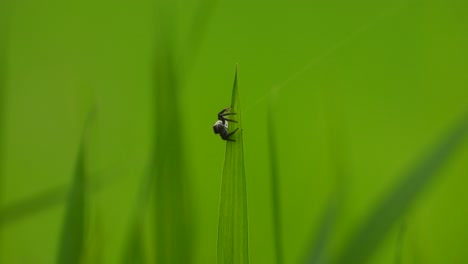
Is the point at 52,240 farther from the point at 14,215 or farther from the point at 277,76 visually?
the point at 277,76

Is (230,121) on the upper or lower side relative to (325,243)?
upper

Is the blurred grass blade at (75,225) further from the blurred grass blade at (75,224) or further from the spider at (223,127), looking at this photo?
the spider at (223,127)

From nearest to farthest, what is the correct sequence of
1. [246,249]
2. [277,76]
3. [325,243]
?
[246,249], [325,243], [277,76]

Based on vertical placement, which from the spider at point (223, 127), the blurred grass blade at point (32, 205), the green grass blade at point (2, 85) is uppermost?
the green grass blade at point (2, 85)

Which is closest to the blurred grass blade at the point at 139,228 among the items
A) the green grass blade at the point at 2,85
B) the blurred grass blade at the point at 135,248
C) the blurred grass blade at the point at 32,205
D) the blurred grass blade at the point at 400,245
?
the blurred grass blade at the point at 135,248

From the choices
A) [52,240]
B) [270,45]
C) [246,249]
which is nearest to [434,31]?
[270,45]

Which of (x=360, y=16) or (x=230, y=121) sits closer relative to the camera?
(x=230, y=121)

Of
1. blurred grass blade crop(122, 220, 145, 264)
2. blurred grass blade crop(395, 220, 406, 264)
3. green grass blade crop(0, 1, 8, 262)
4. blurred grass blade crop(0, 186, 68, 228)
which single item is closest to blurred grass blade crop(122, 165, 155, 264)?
blurred grass blade crop(122, 220, 145, 264)
